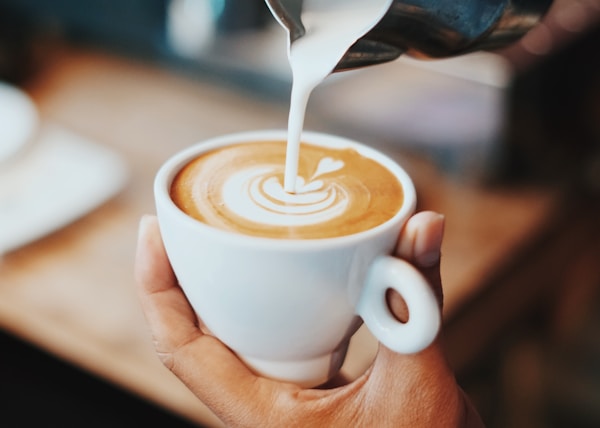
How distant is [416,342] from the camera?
1.47 ft

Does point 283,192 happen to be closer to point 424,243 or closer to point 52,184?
point 424,243

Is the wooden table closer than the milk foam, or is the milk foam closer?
the milk foam

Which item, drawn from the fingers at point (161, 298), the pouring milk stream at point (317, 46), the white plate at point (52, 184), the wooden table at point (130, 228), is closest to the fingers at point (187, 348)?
the fingers at point (161, 298)

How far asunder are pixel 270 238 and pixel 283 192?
80 mm

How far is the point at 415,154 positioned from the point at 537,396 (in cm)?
70

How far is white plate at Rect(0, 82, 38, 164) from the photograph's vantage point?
1294 millimetres

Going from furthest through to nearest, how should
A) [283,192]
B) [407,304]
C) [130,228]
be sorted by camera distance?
[130,228]
[283,192]
[407,304]

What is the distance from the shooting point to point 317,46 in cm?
55

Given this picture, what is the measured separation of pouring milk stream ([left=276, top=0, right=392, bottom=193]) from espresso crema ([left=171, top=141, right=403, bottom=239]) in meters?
0.03

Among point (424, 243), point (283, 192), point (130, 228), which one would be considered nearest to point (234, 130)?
point (130, 228)

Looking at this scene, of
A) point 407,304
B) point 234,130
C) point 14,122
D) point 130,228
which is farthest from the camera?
point 234,130

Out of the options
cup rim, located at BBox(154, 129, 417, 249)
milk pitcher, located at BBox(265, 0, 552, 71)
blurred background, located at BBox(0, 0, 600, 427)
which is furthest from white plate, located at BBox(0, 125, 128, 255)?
milk pitcher, located at BBox(265, 0, 552, 71)

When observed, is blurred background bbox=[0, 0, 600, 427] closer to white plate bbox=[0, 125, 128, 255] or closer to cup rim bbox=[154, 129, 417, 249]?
white plate bbox=[0, 125, 128, 255]

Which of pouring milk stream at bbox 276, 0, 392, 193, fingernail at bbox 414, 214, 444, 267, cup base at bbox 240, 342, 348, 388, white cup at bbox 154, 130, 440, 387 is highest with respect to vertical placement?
pouring milk stream at bbox 276, 0, 392, 193
